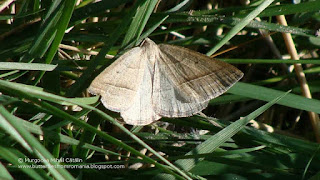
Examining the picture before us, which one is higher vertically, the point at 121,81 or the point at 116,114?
the point at 121,81

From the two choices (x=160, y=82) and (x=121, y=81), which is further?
(x=160, y=82)

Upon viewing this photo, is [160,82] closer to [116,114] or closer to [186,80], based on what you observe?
[186,80]

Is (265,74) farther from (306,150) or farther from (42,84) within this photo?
(42,84)

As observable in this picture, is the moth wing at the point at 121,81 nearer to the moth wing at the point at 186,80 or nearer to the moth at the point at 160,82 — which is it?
the moth at the point at 160,82

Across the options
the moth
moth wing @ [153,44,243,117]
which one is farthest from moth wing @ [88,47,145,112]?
moth wing @ [153,44,243,117]

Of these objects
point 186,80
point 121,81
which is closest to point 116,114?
point 121,81

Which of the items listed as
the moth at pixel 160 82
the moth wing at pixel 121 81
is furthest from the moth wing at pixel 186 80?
the moth wing at pixel 121 81

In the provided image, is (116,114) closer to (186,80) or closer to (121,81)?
(121,81)

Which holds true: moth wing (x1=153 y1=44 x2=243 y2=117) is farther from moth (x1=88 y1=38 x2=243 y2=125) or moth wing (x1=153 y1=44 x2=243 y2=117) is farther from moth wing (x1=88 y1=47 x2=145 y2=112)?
A: moth wing (x1=88 y1=47 x2=145 y2=112)
